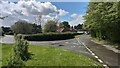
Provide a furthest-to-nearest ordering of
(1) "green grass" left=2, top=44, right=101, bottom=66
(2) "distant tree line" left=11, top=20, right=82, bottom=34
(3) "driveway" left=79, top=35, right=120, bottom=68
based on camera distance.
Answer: (2) "distant tree line" left=11, top=20, right=82, bottom=34 < (3) "driveway" left=79, top=35, right=120, bottom=68 < (1) "green grass" left=2, top=44, right=101, bottom=66

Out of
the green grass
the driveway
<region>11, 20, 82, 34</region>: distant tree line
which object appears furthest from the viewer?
<region>11, 20, 82, 34</region>: distant tree line

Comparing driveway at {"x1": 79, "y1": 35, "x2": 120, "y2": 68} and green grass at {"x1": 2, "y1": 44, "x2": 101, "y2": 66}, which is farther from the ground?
green grass at {"x1": 2, "y1": 44, "x2": 101, "y2": 66}

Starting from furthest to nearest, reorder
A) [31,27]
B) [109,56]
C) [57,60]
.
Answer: [31,27] → [109,56] → [57,60]

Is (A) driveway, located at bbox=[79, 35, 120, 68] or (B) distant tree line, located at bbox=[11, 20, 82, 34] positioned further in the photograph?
(B) distant tree line, located at bbox=[11, 20, 82, 34]

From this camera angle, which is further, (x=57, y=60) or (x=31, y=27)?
(x=31, y=27)

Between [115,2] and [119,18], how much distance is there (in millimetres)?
2239

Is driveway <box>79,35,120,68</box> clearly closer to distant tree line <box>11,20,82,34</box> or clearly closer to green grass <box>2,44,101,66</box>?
green grass <box>2,44,101,66</box>

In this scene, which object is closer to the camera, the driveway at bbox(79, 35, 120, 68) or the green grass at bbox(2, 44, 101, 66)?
the green grass at bbox(2, 44, 101, 66)

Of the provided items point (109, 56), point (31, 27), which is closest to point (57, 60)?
point (109, 56)

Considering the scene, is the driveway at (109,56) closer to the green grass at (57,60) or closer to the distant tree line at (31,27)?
the green grass at (57,60)

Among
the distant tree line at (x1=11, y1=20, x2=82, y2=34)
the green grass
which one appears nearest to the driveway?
the green grass

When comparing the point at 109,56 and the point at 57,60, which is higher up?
the point at 57,60

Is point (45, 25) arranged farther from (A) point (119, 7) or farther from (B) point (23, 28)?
(A) point (119, 7)

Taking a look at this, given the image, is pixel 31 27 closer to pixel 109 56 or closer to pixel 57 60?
pixel 109 56
